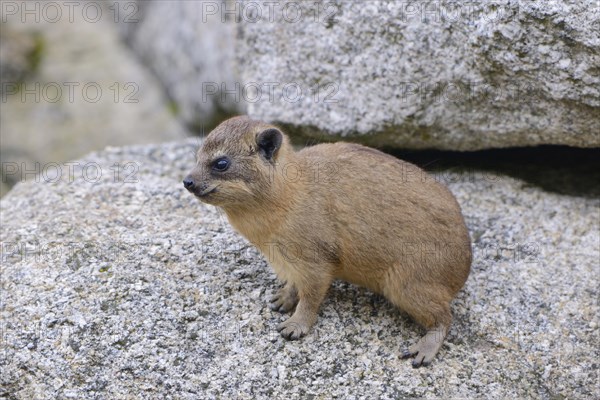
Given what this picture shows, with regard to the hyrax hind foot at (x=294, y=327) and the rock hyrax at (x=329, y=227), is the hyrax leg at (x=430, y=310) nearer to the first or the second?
the rock hyrax at (x=329, y=227)

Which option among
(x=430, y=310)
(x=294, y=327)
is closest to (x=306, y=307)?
(x=294, y=327)

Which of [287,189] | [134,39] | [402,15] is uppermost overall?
[402,15]

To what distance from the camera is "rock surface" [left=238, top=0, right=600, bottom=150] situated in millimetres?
6070

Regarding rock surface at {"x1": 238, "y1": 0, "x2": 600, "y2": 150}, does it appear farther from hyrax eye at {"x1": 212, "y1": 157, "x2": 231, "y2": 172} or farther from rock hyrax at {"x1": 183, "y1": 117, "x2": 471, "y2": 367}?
hyrax eye at {"x1": 212, "y1": 157, "x2": 231, "y2": 172}

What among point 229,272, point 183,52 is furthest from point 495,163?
point 183,52

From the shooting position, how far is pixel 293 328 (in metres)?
5.87

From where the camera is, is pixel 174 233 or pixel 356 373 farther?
pixel 174 233

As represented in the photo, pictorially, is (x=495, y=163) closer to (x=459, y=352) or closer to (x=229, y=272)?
(x=459, y=352)

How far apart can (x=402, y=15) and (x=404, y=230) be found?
203 centimetres

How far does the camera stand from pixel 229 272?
21.1ft

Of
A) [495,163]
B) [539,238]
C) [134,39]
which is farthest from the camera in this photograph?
[134,39]
